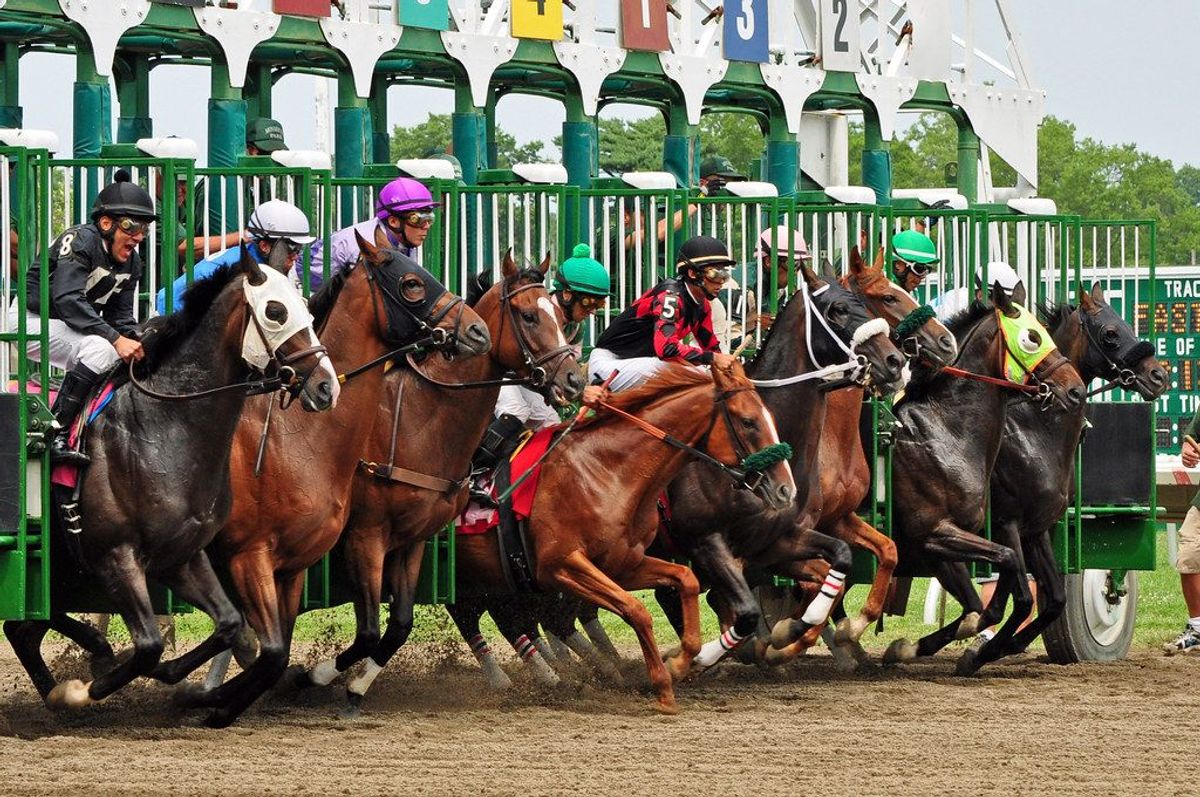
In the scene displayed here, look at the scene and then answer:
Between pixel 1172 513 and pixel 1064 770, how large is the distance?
976 cm

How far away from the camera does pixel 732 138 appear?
57.4 meters

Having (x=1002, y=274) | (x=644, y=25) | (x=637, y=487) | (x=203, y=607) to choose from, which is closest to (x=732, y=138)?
(x=644, y=25)

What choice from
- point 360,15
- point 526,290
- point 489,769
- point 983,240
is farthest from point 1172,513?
point 489,769

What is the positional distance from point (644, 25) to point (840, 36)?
212 cm

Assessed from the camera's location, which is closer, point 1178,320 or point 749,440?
point 749,440

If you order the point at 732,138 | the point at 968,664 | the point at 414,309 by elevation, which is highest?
the point at 732,138

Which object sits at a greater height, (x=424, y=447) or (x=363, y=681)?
(x=424, y=447)

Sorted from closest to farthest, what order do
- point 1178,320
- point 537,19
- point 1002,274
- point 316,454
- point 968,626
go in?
point 316,454, point 968,626, point 1002,274, point 537,19, point 1178,320

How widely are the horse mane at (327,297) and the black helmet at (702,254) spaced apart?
1.76m

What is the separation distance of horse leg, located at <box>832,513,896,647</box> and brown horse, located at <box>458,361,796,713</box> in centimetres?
140

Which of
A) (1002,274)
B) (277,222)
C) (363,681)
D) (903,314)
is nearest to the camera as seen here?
(277,222)

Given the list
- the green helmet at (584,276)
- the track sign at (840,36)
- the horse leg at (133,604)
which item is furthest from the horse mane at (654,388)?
the track sign at (840,36)

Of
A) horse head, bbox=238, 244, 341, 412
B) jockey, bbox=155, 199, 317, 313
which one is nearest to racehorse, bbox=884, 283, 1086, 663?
jockey, bbox=155, 199, 317, 313

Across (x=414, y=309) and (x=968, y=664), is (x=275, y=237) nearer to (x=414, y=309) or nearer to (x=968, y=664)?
(x=414, y=309)
